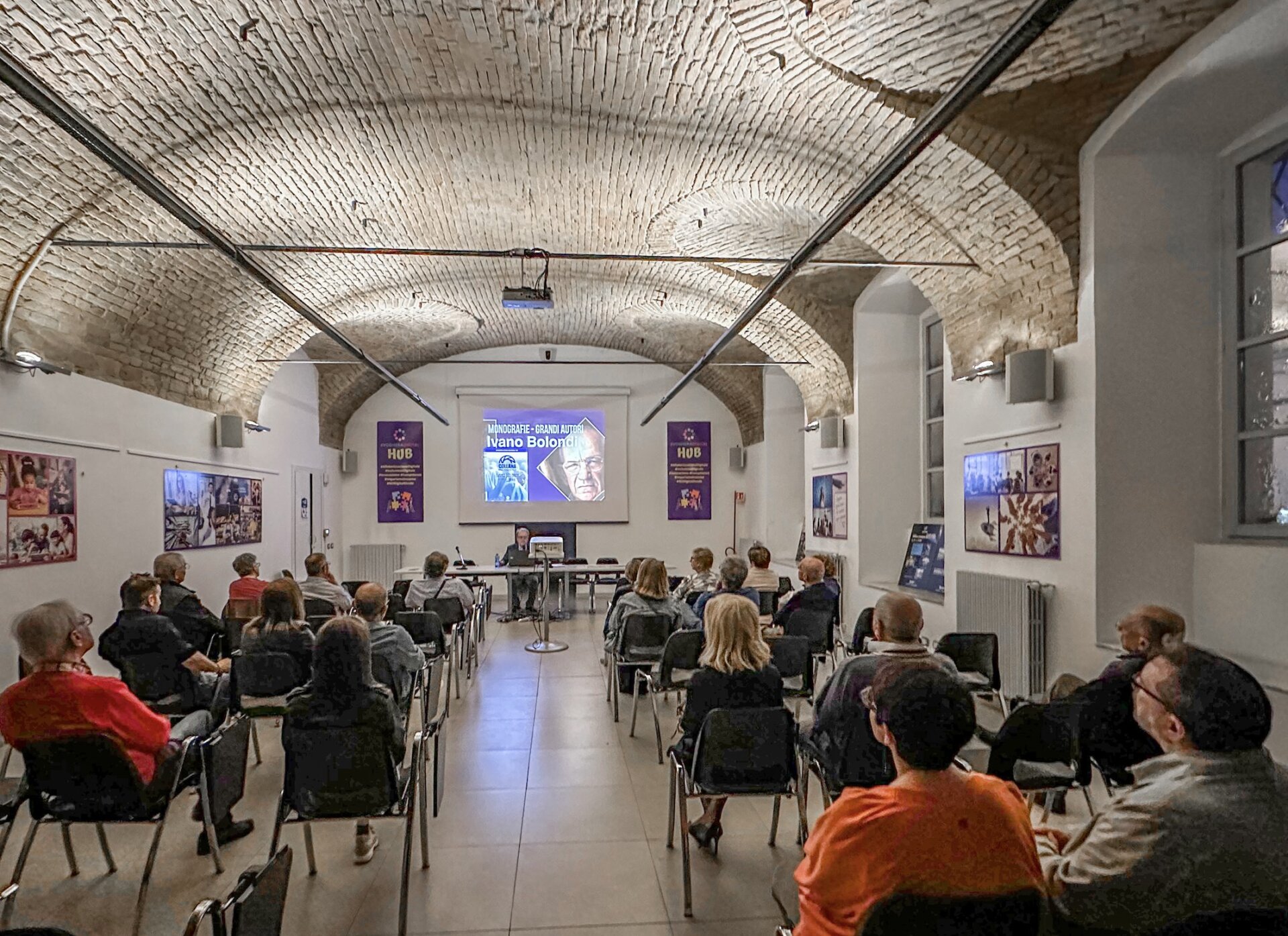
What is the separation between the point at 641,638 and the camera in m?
5.78

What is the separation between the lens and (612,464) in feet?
48.5

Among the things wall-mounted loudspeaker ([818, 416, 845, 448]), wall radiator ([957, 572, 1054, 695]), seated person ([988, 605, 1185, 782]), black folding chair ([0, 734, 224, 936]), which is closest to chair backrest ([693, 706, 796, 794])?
seated person ([988, 605, 1185, 782])

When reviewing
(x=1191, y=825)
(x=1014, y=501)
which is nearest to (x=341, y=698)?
(x=1191, y=825)

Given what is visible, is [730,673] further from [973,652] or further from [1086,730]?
[973,652]

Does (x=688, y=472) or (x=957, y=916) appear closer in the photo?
(x=957, y=916)

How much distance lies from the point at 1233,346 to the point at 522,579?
350 inches

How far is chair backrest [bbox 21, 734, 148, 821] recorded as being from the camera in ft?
9.02

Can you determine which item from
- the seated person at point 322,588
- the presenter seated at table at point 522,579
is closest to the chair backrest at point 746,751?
the seated person at point 322,588

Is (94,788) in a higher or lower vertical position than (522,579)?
higher

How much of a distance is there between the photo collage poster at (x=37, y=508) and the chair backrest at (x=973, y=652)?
613 centimetres

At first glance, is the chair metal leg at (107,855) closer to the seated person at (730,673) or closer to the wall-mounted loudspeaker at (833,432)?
the seated person at (730,673)

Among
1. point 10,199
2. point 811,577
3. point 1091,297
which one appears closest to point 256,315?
point 10,199

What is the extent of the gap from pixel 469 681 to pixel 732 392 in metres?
8.61

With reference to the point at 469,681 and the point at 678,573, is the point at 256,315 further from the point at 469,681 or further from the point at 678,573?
the point at 678,573
